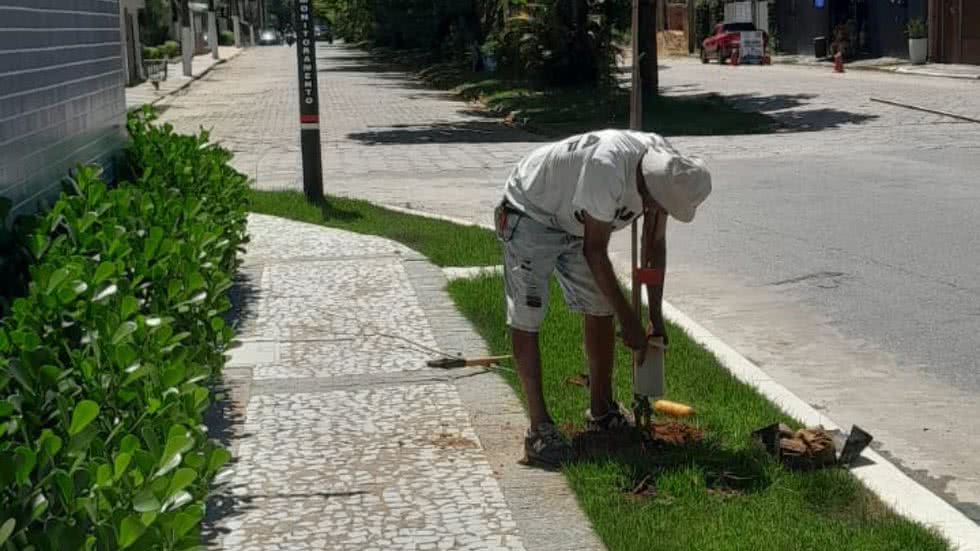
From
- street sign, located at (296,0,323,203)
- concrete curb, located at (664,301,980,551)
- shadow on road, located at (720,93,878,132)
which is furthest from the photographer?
shadow on road, located at (720,93,878,132)

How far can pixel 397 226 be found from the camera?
42.6ft

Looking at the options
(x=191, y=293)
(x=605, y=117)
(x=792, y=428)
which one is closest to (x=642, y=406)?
(x=792, y=428)

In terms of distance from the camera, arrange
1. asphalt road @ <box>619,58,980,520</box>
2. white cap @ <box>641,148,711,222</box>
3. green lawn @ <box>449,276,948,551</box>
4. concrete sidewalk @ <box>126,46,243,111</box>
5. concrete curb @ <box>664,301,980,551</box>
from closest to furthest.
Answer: green lawn @ <box>449,276,948,551</box>, concrete curb @ <box>664,301,980,551</box>, white cap @ <box>641,148,711,222</box>, asphalt road @ <box>619,58,980,520</box>, concrete sidewalk @ <box>126,46,243,111</box>

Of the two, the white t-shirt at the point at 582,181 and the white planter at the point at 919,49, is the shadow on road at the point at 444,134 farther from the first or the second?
the white planter at the point at 919,49

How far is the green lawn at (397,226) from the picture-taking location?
1125 centimetres

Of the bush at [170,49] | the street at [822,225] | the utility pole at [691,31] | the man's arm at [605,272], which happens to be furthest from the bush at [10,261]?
the utility pole at [691,31]

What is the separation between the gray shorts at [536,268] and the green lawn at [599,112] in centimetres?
1764

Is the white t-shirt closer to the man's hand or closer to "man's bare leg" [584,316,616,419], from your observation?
the man's hand

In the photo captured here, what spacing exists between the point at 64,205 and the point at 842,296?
17.6 ft

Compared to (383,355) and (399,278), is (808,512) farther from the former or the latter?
(399,278)

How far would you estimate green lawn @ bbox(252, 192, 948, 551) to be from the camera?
4816 mm

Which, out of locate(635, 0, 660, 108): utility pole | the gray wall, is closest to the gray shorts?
the gray wall

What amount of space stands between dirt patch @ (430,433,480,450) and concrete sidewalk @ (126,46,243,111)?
20.8 metres

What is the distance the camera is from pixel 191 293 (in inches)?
234
